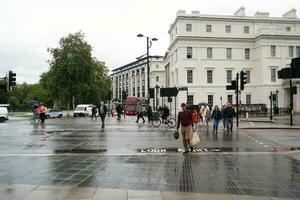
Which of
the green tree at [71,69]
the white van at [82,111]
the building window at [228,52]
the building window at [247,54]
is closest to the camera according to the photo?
the white van at [82,111]

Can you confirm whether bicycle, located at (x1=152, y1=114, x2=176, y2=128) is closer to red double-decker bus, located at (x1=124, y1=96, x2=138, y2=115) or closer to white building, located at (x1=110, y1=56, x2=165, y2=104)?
red double-decker bus, located at (x1=124, y1=96, x2=138, y2=115)

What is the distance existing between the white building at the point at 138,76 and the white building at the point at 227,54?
46014 millimetres

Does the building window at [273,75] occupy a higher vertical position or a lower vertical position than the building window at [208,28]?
lower

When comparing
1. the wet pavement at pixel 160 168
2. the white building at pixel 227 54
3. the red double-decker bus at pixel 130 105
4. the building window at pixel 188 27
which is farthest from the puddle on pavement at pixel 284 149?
the building window at pixel 188 27

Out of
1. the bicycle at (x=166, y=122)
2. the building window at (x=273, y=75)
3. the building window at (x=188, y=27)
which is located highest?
the building window at (x=188, y=27)

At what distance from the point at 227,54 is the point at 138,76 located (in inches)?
3335

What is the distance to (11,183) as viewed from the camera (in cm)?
878

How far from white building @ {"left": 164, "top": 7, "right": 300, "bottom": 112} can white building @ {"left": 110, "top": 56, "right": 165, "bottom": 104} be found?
4601cm

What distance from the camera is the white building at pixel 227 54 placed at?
74812 millimetres

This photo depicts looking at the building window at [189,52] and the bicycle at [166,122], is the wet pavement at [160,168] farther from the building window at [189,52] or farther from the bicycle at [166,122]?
the building window at [189,52]

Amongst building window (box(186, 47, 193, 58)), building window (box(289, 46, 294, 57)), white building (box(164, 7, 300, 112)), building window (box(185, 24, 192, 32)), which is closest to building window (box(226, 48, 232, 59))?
white building (box(164, 7, 300, 112))

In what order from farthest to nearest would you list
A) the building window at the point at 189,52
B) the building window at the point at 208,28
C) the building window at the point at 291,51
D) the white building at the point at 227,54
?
the building window at the point at 291,51 < the building window at the point at 208,28 < the building window at the point at 189,52 < the white building at the point at 227,54

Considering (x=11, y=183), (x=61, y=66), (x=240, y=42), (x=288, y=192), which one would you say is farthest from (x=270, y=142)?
(x=240, y=42)

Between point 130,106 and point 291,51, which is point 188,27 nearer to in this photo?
point 130,106
